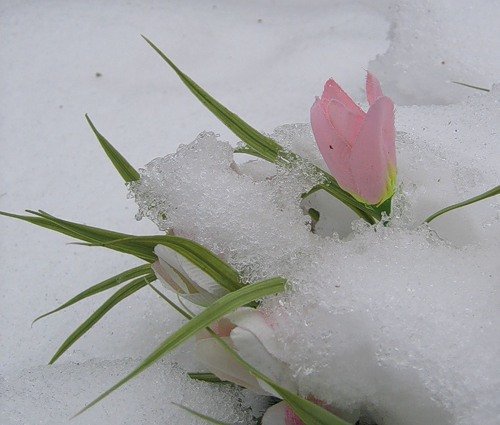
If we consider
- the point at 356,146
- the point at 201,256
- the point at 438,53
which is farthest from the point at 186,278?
the point at 438,53

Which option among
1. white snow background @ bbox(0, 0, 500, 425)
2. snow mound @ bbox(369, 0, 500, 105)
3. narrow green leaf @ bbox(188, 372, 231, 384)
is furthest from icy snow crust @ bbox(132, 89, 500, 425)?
snow mound @ bbox(369, 0, 500, 105)

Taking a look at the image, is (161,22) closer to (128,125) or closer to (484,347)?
(128,125)

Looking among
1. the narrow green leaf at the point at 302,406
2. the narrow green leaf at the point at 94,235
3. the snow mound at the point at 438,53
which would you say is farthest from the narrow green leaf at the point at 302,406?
the snow mound at the point at 438,53

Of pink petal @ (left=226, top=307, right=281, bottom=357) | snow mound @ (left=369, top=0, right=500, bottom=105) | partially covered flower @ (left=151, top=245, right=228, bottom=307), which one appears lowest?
snow mound @ (left=369, top=0, right=500, bottom=105)

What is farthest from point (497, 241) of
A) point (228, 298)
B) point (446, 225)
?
point (228, 298)

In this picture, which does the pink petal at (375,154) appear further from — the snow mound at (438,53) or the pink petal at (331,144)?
the snow mound at (438,53)

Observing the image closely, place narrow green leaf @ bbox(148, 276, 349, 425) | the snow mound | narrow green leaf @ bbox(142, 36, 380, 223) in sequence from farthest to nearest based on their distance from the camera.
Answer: the snow mound → narrow green leaf @ bbox(142, 36, 380, 223) → narrow green leaf @ bbox(148, 276, 349, 425)

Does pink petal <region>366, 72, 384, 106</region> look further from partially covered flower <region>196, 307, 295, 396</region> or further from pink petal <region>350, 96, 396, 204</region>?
partially covered flower <region>196, 307, 295, 396</region>
